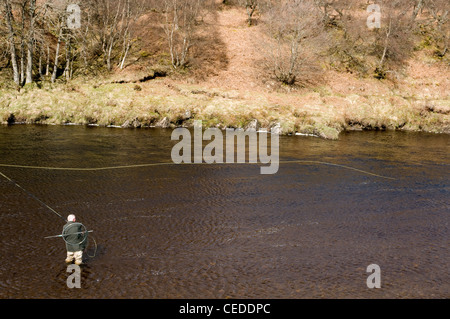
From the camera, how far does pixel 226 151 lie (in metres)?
23.6

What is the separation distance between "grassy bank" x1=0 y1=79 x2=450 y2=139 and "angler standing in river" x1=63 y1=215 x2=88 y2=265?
2520 cm

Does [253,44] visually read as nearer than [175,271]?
No

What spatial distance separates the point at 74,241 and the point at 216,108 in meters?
28.1

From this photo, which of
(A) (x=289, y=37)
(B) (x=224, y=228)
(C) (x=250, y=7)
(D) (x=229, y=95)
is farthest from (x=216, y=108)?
(C) (x=250, y=7)

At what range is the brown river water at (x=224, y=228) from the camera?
8.31 meters

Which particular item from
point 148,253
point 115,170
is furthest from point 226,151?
point 148,253

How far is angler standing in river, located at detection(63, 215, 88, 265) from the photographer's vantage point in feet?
28.4

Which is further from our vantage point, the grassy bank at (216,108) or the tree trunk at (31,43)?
the tree trunk at (31,43)

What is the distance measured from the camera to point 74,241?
868 cm

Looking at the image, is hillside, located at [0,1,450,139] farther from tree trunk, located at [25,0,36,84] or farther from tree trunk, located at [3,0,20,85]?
tree trunk, located at [3,0,20,85]

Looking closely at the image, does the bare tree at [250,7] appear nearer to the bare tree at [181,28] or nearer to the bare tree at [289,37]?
the bare tree at [289,37]

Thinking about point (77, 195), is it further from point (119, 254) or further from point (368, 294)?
point (368, 294)

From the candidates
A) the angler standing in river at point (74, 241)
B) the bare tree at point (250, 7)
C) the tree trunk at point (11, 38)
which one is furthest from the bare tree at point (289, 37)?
the angler standing in river at point (74, 241)

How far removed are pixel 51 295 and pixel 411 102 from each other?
42902mm
